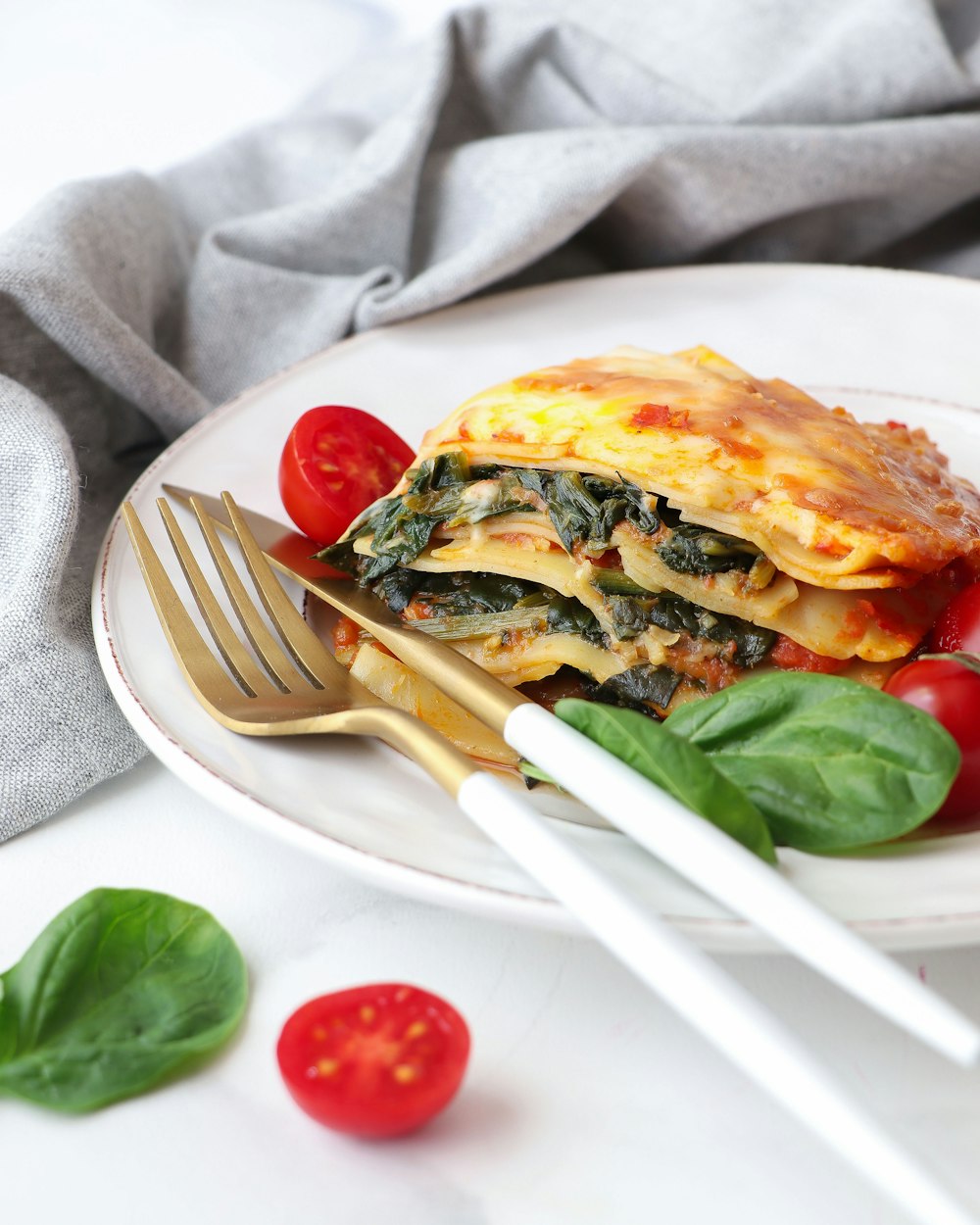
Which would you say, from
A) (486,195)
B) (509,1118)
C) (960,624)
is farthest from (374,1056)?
(486,195)

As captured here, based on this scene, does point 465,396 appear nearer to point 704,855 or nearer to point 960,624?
point 960,624

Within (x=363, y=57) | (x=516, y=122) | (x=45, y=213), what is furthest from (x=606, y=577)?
(x=363, y=57)

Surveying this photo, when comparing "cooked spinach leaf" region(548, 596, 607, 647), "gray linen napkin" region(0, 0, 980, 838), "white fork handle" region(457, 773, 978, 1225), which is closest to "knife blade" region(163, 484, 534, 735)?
"cooked spinach leaf" region(548, 596, 607, 647)

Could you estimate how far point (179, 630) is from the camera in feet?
9.58

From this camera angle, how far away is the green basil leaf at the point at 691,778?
216 centimetres

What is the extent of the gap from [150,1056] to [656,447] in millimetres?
1576

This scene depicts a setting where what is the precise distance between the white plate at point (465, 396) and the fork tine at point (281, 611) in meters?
0.22

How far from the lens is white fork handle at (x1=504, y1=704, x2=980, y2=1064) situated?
1.69 meters

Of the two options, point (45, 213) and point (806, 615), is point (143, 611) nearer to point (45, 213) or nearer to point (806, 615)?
point (806, 615)

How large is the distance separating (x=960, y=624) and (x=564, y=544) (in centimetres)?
90

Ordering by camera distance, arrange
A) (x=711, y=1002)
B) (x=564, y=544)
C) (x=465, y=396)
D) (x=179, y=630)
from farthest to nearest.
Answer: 1. (x=465, y=396)
2. (x=564, y=544)
3. (x=179, y=630)
4. (x=711, y=1002)

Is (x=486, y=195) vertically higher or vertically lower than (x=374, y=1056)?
higher

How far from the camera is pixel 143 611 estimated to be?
9.98 feet

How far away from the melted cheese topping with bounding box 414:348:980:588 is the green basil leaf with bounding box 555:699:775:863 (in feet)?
2.25
